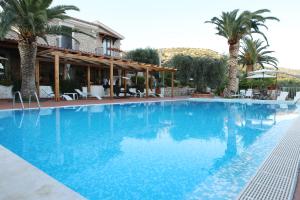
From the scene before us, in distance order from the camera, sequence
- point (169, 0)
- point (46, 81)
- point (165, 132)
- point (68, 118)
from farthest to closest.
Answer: point (169, 0)
point (46, 81)
point (68, 118)
point (165, 132)

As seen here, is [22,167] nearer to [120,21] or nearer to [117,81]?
[117,81]

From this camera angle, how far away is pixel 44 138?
7098mm

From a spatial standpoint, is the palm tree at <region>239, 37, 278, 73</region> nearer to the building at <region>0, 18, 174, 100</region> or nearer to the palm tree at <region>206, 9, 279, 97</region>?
the palm tree at <region>206, 9, 279, 97</region>

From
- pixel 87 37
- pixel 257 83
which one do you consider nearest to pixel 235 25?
pixel 257 83

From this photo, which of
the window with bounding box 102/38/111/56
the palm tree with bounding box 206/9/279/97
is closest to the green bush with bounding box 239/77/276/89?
the palm tree with bounding box 206/9/279/97

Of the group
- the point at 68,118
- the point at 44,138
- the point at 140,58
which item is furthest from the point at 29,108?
the point at 140,58

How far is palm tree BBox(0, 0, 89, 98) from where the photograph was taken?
504 inches

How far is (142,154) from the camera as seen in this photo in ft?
18.8

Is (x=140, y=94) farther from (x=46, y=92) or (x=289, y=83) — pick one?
(x=289, y=83)

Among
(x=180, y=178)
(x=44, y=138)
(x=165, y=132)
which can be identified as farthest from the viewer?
(x=165, y=132)

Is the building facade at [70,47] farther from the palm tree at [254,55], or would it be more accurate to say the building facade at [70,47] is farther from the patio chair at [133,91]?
the palm tree at [254,55]

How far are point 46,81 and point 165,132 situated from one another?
14.6 metres

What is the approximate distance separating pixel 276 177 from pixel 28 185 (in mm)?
3382

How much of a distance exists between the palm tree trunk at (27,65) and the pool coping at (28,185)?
11613 mm
